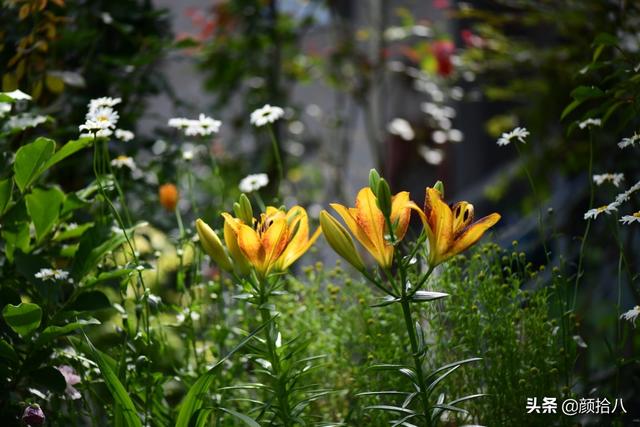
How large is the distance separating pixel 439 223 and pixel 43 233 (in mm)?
797

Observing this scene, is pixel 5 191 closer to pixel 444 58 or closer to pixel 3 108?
pixel 3 108

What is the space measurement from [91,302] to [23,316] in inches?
8.4

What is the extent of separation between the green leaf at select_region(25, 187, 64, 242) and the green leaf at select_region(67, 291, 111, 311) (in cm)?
15

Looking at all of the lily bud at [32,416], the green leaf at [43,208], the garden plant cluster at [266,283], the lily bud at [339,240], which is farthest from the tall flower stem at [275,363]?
the green leaf at [43,208]

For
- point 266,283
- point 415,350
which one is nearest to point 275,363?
point 266,283

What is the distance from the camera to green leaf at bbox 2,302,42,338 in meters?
1.32

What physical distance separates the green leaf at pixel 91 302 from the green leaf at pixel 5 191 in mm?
207

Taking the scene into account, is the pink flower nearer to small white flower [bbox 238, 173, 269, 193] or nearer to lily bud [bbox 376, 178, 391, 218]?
small white flower [bbox 238, 173, 269, 193]

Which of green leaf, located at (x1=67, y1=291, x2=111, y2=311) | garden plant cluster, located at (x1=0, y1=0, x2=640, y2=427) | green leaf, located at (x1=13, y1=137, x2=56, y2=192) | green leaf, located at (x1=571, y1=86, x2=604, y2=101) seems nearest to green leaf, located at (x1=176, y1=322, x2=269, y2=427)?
garden plant cluster, located at (x1=0, y1=0, x2=640, y2=427)

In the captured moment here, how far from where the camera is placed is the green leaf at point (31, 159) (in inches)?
56.9

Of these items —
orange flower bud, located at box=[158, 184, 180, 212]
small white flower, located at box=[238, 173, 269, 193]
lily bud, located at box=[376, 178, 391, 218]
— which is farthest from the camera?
orange flower bud, located at box=[158, 184, 180, 212]

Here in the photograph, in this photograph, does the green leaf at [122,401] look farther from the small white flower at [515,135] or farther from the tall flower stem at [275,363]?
the small white flower at [515,135]

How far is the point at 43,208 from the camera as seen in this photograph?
62.9 inches

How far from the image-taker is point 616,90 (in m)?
1.48
